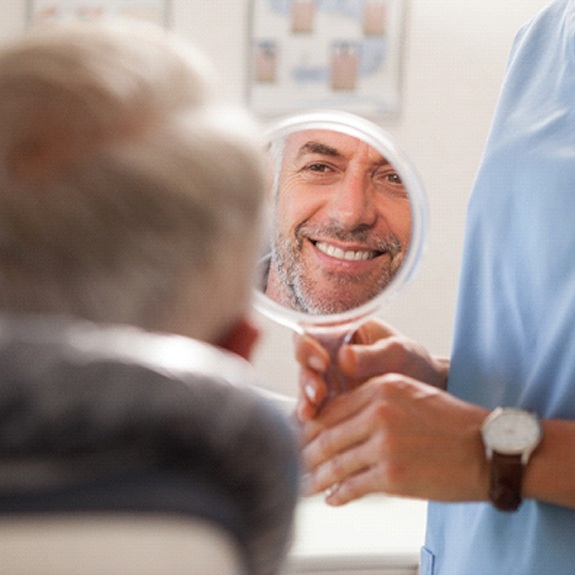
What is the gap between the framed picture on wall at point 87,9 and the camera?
2.71m

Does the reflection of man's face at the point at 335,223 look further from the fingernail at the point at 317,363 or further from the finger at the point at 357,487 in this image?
the finger at the point at 357,487

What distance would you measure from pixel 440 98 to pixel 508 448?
201 centimetres

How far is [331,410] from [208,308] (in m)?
0.49

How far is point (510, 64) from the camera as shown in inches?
44.4

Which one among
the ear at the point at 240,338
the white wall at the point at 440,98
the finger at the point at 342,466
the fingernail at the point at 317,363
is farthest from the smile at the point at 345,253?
the white wall at the point at 440,98

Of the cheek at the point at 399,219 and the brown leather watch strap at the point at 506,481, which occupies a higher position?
Result: the cheek at the point at 399,219

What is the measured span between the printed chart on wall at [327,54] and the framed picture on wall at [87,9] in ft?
0.85

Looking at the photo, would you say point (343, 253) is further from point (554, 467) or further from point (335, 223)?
point (554, 467)

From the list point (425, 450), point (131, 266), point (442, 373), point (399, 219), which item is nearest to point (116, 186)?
point (131, 266)

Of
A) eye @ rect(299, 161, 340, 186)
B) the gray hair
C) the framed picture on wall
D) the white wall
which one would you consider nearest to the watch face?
eye @ rect(299, 161, 340, 186)

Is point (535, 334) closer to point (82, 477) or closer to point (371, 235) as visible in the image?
point (371, 235)

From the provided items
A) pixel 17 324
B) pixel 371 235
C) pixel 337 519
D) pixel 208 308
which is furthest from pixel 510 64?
pixel 337 519

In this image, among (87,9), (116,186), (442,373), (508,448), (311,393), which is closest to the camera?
(116,186)

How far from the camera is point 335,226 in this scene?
103 cm
